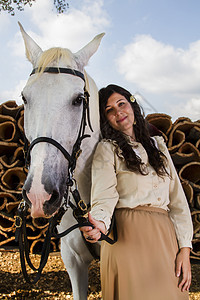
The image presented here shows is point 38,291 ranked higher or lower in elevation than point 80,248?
lower

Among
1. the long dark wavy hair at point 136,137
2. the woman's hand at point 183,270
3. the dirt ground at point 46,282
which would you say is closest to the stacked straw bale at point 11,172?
the dirt ground at point 46,282

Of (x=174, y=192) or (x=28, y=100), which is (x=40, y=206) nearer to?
(x=28, y=100)

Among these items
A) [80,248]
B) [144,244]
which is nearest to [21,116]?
[80,248]

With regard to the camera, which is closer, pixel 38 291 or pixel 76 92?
pixel 76 92

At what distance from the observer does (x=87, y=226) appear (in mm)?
825

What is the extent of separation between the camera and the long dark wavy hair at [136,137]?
107 centimetres

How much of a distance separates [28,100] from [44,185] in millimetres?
379

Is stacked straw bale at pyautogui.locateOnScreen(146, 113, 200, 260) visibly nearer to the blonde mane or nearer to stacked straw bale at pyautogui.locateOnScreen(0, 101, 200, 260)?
stacked straw bale at pyautogui.locateOnScreen(0, 101, 200, 260)

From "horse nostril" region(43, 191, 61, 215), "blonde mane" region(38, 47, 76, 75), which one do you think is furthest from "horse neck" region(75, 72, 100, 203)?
"horse nostril" region(43, 191, 61, 215)

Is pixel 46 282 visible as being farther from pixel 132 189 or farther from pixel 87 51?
pixel 87 51

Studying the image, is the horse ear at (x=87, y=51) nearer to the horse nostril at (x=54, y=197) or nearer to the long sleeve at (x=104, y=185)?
the long sleeve at (x=104, y=185)

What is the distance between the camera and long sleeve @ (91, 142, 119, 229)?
92cm

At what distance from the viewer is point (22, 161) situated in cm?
254

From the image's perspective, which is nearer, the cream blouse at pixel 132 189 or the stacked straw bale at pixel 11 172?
the cream blouse at pixel 132 189
